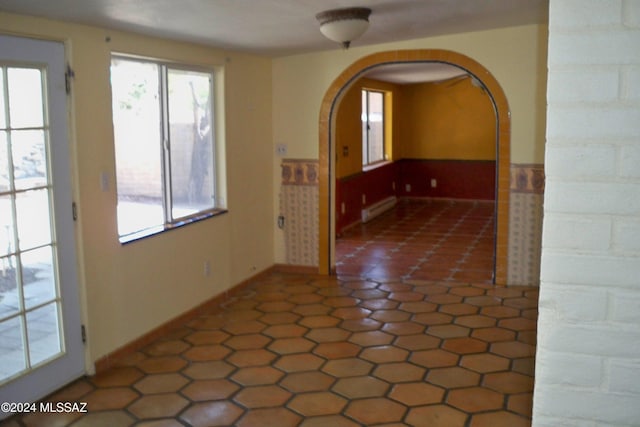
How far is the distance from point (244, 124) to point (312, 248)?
54.5 inches

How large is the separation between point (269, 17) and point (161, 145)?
1321 millimetres

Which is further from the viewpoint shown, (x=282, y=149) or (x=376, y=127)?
(x=376, y=127)

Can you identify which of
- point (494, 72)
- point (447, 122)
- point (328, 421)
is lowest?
point (328, 421)

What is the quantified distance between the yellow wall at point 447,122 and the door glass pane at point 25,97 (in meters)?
7.94

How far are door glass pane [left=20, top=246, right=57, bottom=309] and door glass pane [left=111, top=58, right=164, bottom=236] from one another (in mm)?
716

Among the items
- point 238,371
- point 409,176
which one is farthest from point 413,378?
point 409,176

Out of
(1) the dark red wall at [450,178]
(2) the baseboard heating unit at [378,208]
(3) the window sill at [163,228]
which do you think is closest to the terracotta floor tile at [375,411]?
(3) the window sill at [163,228]

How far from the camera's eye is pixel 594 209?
1.39 metres

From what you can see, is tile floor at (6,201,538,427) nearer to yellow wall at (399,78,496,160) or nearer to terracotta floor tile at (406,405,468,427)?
terracotta floor tile at (406,405,468,427)

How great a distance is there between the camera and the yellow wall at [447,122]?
10195 millimetres

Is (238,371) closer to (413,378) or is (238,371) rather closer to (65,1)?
(413,378)

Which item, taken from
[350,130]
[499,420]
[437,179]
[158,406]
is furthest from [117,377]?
[437,179]

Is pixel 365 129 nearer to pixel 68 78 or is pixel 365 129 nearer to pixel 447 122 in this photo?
pixel 447 122

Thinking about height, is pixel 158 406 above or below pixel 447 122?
below
